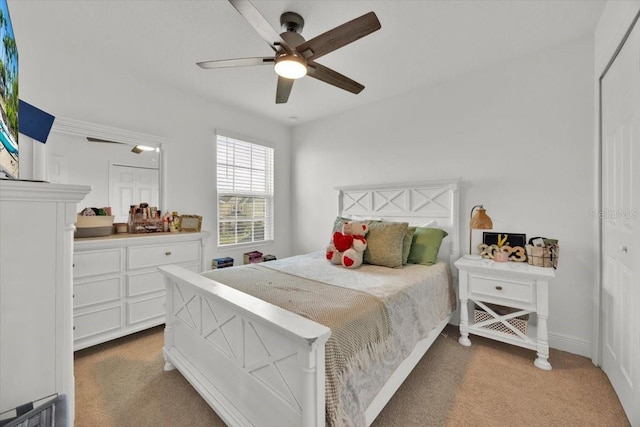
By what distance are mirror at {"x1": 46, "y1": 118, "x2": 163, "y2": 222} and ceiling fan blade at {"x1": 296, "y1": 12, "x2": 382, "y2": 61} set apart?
2.16m

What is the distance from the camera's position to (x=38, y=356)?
0.87m

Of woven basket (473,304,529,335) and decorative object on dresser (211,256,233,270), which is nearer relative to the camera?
woven basket (473,304,529,335)

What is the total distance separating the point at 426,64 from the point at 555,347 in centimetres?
278

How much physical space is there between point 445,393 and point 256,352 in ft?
4.29

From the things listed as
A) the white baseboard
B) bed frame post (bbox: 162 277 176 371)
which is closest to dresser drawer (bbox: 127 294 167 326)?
bed frame post (bbox: 162 277 176 371)

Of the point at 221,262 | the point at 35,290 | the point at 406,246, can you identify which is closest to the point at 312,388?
the point at 35,290

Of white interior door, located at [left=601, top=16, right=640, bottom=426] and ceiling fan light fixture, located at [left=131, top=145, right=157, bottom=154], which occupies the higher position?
Answer: ceiling fan light fixture, located at [left=131, top=145, right=157, bottom=154]

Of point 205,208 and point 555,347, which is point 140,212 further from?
point 555,347

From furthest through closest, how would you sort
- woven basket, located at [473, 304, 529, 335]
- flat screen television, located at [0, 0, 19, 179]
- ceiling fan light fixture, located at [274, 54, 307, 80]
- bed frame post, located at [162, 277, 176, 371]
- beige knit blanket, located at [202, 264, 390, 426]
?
woven basket, located at [473, 304, 529, 335]
bed frame post, located at [162, 277, 176, 371]
ceiling fan light fixture, located at [274, 54, 307, 80]
beige knit blanket, located at [202, 264, 390, 426]
flat screen television, located at [0, 0, 19, 179]

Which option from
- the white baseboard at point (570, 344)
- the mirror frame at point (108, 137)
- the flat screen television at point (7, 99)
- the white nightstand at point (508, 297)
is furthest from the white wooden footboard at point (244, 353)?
the white baseboard at point (570, 344)

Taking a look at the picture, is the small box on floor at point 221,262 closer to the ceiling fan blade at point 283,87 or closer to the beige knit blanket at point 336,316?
the beige knit blanket at point 336,316

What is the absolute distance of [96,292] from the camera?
2215 mm

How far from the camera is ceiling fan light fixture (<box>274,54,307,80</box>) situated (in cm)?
174

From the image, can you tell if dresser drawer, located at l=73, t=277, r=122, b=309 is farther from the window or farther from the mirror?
the window
